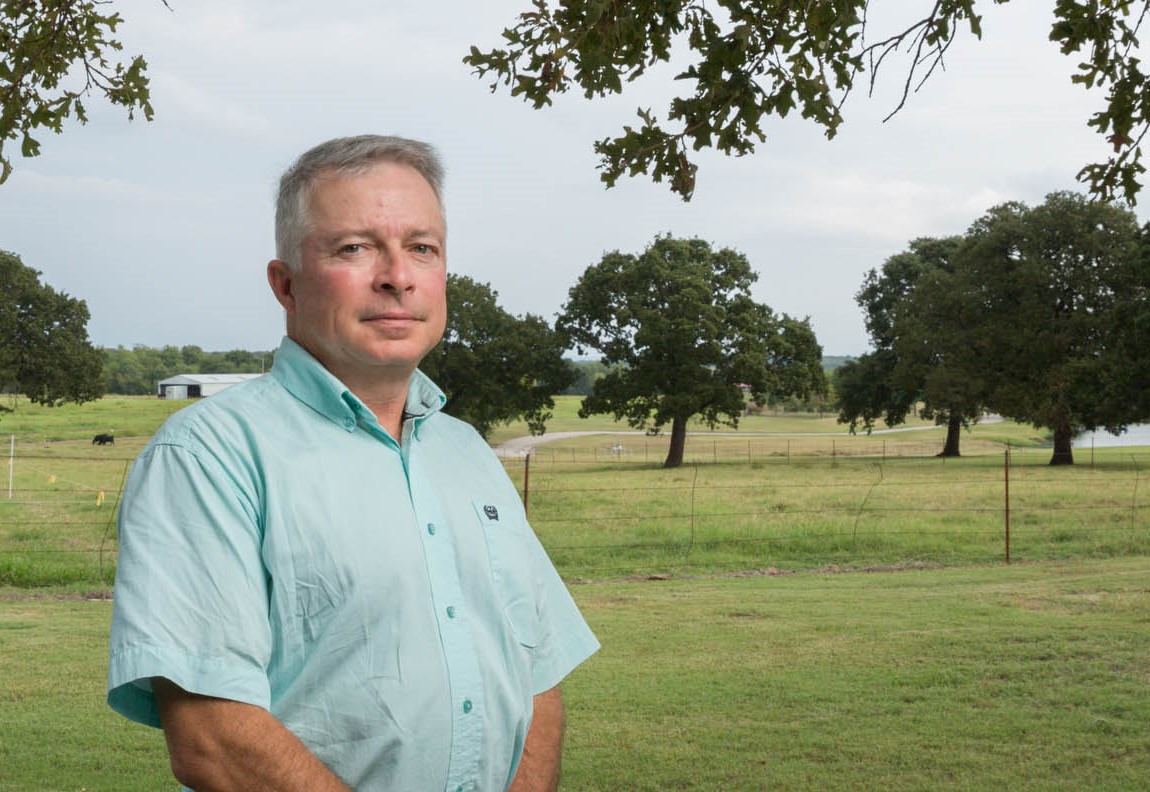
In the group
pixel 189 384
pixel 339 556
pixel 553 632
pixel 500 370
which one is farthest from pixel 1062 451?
pixel 189 384

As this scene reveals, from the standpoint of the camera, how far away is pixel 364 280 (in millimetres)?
2104

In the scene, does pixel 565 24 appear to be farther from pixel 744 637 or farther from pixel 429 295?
pixel 744 637

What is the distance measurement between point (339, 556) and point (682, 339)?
4152 cm

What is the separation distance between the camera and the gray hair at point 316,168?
2.12m

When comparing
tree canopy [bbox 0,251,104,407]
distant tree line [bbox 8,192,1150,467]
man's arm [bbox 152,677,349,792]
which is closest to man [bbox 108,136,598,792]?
man's arm [bbox 152,677,349,792]

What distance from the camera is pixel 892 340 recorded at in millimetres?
51375

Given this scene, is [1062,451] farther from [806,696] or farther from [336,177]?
[336,177]

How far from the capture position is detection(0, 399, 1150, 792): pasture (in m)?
6.51

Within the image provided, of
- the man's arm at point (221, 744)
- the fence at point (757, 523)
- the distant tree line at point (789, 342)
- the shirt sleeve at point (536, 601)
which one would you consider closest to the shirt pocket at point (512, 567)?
the shirt sleeve at point (536, 601)

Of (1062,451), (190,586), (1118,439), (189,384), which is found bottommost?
(1062,451)

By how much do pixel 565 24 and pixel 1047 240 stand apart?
134ft

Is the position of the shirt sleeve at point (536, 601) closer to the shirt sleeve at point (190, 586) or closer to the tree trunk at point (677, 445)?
the shirt sleeve at point (190, 586)

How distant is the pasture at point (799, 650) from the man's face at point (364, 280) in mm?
4552

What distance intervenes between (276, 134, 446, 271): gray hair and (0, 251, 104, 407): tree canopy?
50.2 m
